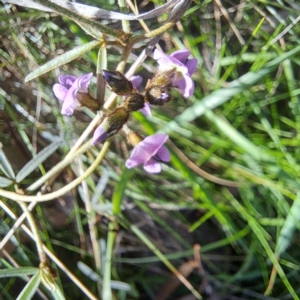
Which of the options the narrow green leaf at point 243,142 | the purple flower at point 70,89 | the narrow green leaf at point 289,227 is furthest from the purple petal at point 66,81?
the narrow green leaf at point 289,227

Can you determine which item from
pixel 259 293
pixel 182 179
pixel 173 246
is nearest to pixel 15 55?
pixel 182 179

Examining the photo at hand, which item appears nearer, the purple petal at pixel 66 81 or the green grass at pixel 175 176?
the purple petal at pixel 66 81

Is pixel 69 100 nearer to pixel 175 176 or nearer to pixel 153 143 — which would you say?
pixel 153 143

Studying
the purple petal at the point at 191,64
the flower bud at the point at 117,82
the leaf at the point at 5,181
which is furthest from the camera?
the leaf at the point at 5,181

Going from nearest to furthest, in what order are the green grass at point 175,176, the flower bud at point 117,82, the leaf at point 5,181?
the flower bud at point 117,82
the leaf at point 5,181
the green grass at point 175,176

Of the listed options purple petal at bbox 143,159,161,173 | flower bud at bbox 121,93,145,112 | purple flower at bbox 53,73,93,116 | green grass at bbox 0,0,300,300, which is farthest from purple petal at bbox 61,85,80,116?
green grass at bbox 0,0,300,300

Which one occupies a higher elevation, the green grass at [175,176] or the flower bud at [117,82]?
the flower bud at [117,82]

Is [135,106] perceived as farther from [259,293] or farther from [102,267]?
[259,293]

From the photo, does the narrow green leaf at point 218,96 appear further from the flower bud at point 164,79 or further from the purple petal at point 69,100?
the purple petal at point 69,100
